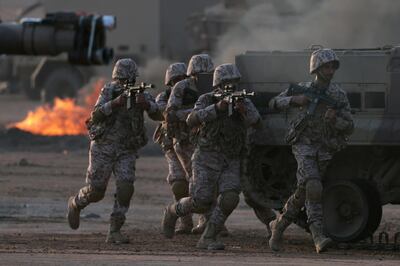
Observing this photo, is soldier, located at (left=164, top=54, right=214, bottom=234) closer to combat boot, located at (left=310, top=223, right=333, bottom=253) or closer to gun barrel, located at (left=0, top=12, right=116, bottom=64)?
combat boot, located at (left=310, top=223, right=333, bottom=253)

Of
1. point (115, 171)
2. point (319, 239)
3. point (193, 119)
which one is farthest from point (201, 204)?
point (319, 239)

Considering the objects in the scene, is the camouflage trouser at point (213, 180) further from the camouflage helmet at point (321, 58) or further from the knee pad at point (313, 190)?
the camouflage helmet at point (321, 58)

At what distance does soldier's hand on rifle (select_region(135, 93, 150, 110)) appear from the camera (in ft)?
46.5

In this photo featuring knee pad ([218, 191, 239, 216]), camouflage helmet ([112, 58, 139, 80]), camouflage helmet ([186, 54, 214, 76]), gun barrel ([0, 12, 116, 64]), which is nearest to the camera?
knee pad ([218, 191, 239, 216])

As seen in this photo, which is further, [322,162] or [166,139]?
[166,139]

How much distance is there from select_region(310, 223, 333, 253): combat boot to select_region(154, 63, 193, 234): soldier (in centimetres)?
235

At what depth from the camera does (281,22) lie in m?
35.1

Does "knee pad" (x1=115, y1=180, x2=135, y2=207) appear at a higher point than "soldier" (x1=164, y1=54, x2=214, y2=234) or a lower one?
lower

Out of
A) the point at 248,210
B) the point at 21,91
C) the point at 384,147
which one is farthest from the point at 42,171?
the point at 21,91

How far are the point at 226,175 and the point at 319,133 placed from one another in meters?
0.96

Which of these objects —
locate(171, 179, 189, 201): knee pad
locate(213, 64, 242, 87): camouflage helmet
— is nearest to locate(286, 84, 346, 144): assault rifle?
locate(213, 64, 242, 87): camouflage helmet

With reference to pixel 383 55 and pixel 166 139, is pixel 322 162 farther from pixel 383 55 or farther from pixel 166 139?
pixel 166 139

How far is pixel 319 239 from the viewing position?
1332 cm

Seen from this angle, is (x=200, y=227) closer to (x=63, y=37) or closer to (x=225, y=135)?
(x=225, y=135)
